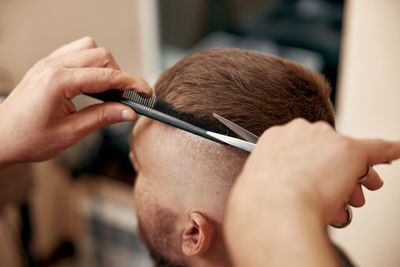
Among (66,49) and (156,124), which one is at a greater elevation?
(66,49)

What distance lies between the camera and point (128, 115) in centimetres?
77

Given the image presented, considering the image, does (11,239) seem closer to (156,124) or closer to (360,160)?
(156,124)

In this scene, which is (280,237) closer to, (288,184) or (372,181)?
(288,184)

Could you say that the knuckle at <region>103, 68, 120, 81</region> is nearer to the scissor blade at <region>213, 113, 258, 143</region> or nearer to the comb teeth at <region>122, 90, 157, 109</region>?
the comb teeth at <region>122, 90, 157, 109</region>

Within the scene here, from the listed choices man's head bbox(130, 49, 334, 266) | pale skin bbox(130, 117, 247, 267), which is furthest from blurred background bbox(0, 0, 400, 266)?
pale skin bbox(130, 117, 247, 267)

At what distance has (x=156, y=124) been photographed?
0.83 metres

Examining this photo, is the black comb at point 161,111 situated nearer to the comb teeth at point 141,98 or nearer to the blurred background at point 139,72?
the comb teeth at point 141,98

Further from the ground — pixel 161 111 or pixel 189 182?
pixel 161 111

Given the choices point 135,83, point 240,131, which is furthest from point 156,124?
point 240,131

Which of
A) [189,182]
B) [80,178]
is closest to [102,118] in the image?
[189,182]

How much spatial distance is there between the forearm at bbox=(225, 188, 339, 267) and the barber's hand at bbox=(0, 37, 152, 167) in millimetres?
376

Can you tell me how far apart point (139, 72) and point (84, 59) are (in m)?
1.75

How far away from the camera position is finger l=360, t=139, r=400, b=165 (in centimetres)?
56

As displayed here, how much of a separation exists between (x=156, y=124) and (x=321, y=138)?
395mm
